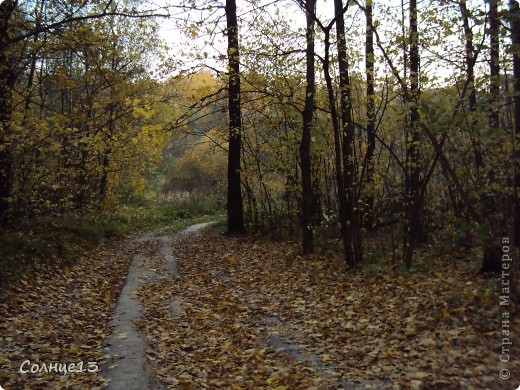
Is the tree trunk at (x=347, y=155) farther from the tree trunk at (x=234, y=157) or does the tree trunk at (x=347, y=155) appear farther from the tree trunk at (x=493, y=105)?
the tree trunk at (x=234, y=157)

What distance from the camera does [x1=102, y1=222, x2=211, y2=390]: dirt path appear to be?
478 centimetres

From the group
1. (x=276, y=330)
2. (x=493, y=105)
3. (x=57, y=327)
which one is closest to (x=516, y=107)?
(x=493, y=105)

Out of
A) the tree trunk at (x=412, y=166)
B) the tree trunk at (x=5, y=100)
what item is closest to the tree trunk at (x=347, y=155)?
the tree trunk at (x=412, y=166)

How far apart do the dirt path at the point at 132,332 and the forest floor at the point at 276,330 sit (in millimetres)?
55

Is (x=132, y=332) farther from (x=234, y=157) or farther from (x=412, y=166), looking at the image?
(x=234, y=157)

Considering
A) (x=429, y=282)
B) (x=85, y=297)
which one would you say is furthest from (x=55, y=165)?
(x=429, y=282)

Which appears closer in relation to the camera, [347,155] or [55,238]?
[347,155]

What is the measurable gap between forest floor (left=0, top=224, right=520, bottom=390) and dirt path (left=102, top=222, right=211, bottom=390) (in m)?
0.06

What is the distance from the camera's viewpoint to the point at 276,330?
6363mm

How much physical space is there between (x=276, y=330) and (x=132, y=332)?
218 centimetres

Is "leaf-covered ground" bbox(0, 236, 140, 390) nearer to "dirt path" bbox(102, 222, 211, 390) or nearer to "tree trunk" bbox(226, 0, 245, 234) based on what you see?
"dirt path" bbox(102, 222, 211, 390)

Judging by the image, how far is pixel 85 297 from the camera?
834cm

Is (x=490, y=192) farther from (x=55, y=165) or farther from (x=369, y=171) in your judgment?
(x=55, y=165)

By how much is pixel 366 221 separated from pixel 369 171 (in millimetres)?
2424
